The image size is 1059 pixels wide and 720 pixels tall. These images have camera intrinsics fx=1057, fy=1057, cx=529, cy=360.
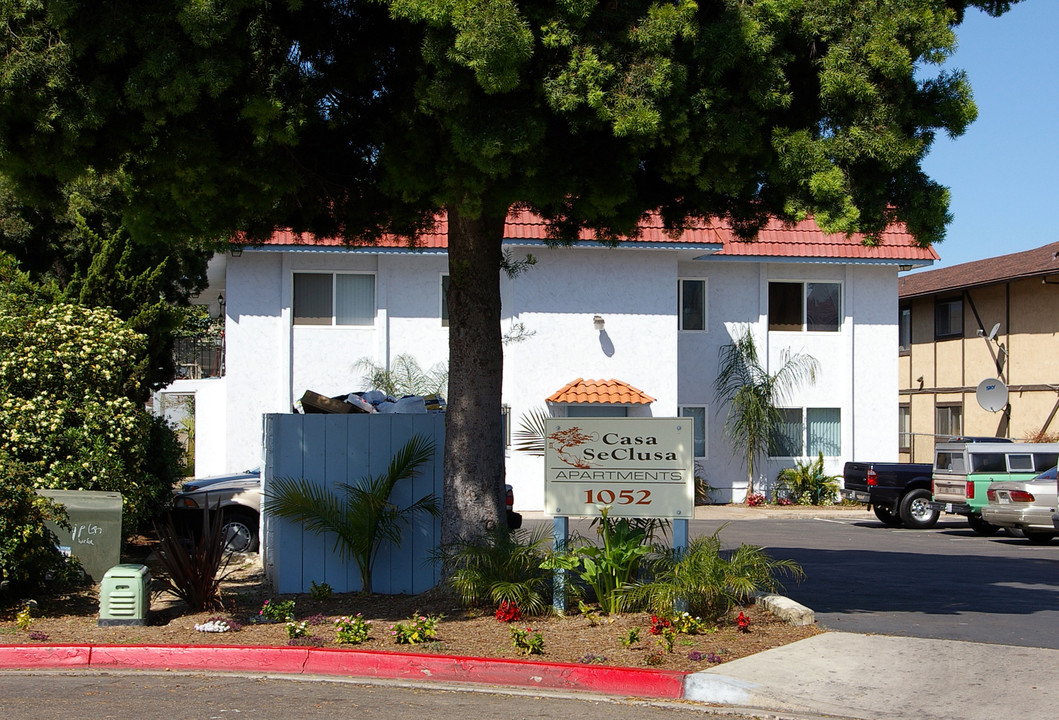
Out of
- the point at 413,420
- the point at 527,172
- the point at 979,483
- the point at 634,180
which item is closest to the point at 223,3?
the point at 527,172

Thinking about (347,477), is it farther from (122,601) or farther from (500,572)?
(122,601)

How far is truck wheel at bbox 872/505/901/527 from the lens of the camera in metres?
21.3

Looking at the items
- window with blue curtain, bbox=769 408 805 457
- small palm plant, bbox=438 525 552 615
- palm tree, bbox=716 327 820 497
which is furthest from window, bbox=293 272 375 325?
small palm plant, bbox=438 525 552 615

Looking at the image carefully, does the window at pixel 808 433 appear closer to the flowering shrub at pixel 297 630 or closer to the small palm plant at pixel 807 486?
the small palm plant at pixel 807 486

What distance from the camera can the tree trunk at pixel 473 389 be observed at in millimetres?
10031

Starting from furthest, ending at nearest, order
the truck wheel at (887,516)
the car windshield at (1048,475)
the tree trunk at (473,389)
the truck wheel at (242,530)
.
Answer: the truck wheel at (887,516), the car windshield at (1048,475), the truck wheel at (242,530), the tree trunk at (473,389)

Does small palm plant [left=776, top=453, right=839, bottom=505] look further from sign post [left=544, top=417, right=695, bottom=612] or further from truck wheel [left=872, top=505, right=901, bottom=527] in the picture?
sign post [left=544, top=417, right=695, bottom=612]

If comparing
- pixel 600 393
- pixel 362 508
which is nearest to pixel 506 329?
pixel 600 393

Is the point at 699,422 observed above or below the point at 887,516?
above

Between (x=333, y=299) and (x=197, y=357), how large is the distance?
33.9 ft

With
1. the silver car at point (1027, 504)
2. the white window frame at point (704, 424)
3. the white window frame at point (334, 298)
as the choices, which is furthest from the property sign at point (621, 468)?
the white window frame at point (704, 424)

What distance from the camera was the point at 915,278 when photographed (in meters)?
37.6

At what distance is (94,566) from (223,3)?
6391mm

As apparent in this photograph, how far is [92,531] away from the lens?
11.2 metres
